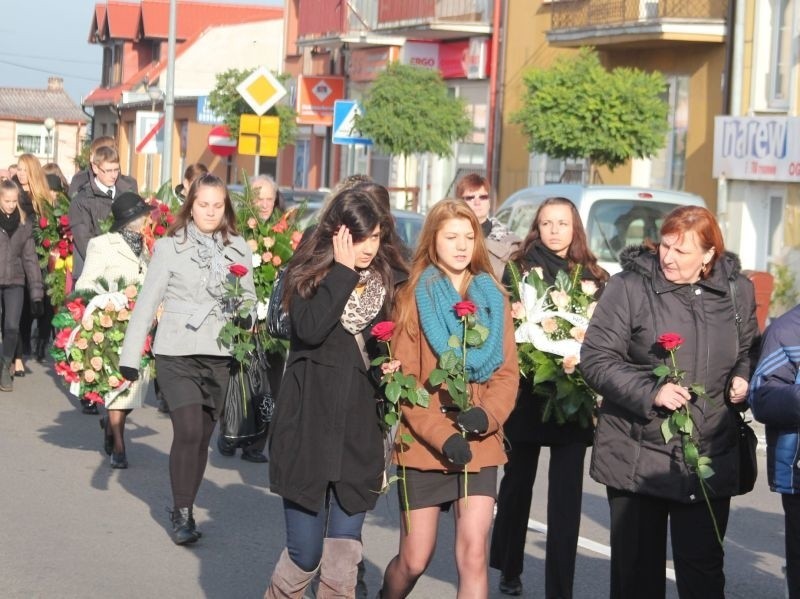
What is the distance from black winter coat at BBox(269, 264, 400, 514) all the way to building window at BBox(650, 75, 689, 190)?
68.1ft

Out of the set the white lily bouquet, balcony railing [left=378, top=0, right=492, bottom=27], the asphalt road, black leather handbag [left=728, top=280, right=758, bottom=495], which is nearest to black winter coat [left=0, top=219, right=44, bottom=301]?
the asphalt road

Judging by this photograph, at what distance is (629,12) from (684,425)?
21620mm

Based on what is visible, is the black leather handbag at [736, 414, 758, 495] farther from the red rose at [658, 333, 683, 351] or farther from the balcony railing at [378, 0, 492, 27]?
the balcony railing at [378, 0, 492, 27]

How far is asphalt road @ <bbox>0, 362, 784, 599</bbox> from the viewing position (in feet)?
24.1

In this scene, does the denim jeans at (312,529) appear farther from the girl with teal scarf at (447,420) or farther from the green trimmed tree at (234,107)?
the green trimmed tree at (234,107)

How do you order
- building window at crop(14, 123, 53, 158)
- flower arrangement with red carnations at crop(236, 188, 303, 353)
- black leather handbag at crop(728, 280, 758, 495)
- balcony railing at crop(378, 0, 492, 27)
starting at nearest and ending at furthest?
black leather handbag at crop(728, 280, 758, 495) → flower arrangement with red carnations at crop(236, 188, 303, 353) → balcony railing at crop(378, 0, 492, 27) → building window at crop(14, 123, 53, 158)

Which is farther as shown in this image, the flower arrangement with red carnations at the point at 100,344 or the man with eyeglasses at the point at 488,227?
the flower arrangement with red carnations at the point at 100,344

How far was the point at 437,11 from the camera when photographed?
1359 inches

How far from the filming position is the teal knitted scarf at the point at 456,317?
5.60 m

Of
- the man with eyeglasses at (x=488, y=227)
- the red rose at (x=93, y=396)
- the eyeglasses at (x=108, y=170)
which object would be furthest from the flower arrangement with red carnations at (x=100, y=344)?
the eyeglasses at (x=108, y=170)

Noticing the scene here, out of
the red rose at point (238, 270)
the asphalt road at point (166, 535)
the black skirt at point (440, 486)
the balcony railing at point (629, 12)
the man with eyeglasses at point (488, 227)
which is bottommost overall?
the asphalt road at point (166, 535)

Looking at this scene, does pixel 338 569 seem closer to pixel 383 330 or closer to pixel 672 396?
Answer: pixel 383 330

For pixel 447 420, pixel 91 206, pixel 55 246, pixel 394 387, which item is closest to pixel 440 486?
pixel 447 420

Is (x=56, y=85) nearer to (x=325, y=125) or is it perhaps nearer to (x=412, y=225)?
(x=325, y=125)
